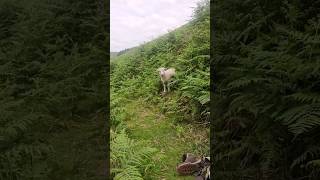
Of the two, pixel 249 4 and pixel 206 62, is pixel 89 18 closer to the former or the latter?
pixel 206 62

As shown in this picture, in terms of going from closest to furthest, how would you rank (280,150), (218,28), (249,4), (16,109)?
(280,150), (16,109), (249,4), (218,28)

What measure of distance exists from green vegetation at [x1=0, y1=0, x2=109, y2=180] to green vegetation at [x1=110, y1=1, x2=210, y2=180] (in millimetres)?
354

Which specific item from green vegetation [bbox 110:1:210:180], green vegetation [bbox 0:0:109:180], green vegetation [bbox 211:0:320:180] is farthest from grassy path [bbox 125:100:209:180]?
green vegetation [bbox 0:0:109:180]

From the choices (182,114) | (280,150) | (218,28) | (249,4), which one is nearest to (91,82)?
(182,114)

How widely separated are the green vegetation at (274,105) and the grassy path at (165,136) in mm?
538

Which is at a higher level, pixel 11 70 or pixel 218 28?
pixel 218 28

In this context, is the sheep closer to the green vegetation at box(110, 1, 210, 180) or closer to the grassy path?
the green vegetation at box(110, 1, 210, 180)

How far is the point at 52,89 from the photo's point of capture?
5941 mm

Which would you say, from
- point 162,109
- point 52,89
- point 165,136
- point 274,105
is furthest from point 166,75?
point 274,105

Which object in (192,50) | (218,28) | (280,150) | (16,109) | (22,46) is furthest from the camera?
(192,50)

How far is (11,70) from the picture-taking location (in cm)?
677

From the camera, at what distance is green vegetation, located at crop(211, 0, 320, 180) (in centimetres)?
385

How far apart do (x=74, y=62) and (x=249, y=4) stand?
Result: 3135 millimetres

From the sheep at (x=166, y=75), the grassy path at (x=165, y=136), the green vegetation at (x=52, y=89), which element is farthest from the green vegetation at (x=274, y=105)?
the sheep at (x=166, y=75)
